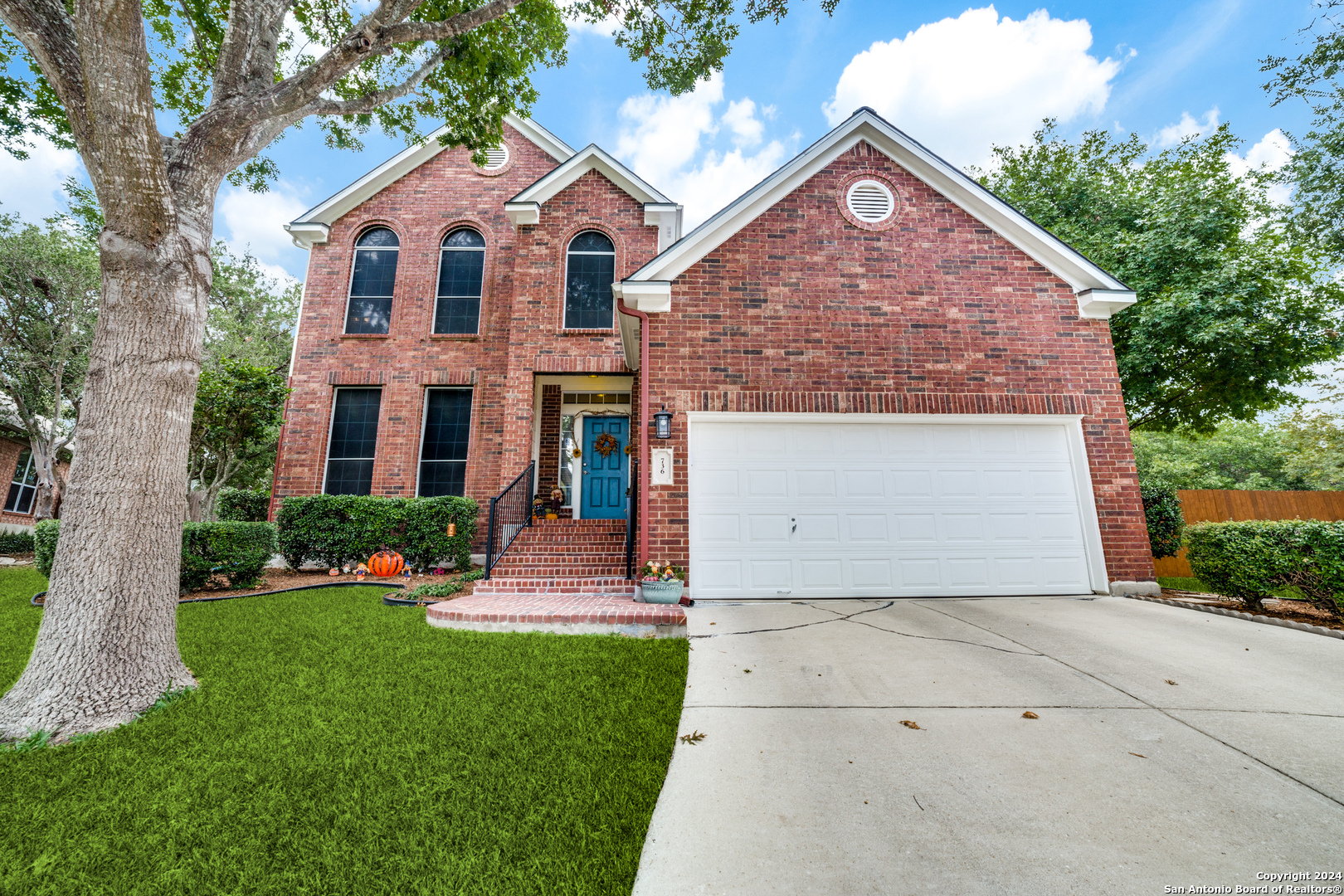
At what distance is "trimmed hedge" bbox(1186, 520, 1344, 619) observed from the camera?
4.71 meters

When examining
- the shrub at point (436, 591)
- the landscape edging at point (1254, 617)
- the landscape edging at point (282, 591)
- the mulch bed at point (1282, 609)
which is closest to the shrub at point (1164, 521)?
the mulch bed at point (1282, 609)

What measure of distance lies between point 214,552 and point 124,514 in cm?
507

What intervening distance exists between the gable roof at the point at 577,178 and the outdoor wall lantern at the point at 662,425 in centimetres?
586

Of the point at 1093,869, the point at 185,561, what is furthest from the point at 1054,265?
the point at 185,561

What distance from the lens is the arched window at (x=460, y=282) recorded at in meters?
10.5

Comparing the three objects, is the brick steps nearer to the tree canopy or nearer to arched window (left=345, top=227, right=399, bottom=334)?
arched window (left=345, top=227, right=399, bottom=334)

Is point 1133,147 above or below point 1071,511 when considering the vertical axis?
above

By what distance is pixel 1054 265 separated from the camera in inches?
262

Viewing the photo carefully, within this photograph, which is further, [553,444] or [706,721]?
[553,444]

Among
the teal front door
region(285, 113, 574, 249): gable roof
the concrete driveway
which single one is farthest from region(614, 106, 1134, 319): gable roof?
region(285, 113, 574, 249): gable roof

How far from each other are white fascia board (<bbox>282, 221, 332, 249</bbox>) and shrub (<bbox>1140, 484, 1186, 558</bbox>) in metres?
15.5

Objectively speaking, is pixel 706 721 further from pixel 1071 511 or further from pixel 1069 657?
pixel 1071 511

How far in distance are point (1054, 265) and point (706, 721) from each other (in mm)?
7243

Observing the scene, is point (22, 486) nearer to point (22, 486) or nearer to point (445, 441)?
point (22, 486)
